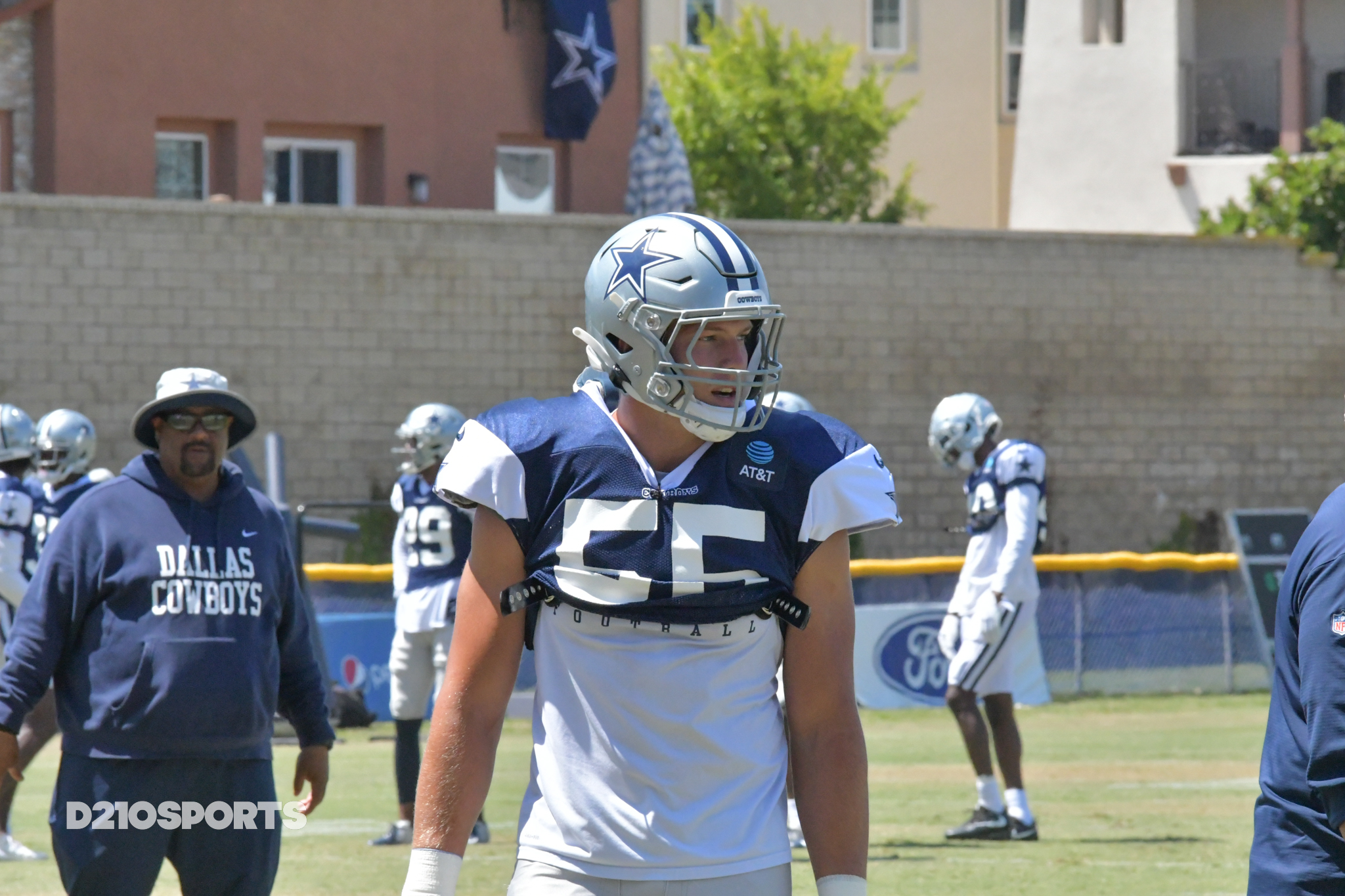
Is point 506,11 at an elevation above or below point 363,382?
above

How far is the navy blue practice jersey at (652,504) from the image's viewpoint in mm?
3424

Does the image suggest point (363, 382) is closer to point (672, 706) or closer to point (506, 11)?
point (506, 11)

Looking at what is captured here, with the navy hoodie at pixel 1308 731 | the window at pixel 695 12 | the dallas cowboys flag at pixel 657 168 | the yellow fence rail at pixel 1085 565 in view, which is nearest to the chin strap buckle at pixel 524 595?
the navy hoodie at pixel 1308 731

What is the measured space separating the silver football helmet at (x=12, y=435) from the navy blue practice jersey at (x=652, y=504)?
7.14m

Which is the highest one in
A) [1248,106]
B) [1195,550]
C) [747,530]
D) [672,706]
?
[1248,106]

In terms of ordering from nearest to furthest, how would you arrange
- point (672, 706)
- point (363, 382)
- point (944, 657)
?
point (672, 706) < point (944, 657) < point (363, 382)

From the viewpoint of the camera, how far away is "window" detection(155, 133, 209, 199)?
2669 centimetres

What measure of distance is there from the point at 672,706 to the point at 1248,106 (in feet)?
109

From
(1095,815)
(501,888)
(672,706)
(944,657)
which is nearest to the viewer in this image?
(672,706)

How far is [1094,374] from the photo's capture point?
27.8m

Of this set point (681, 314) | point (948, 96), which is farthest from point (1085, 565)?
point (948, 96)

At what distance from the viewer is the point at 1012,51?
45469mm

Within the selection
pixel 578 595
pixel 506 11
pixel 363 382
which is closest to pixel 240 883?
pixel 578 595

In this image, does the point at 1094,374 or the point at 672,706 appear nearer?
the point at 672,706
